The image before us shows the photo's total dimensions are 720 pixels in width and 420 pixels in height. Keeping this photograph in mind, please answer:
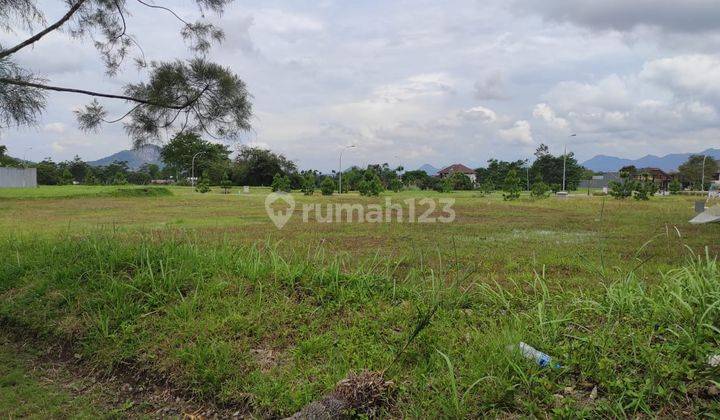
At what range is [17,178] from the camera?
37781mm

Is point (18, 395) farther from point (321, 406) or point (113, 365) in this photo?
point (321, 406)

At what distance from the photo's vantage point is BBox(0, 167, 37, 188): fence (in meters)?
36.5

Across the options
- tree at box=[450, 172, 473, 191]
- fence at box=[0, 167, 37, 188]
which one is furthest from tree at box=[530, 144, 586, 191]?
fence at box=[0, 167, 37, 188]

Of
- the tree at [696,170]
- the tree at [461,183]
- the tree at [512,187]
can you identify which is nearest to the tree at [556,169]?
the tree at [461,183]

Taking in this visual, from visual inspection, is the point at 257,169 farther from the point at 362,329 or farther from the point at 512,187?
the point at 362,329

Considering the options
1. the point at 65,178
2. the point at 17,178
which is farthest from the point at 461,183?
the point at 65,178

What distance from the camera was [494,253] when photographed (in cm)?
A: 721

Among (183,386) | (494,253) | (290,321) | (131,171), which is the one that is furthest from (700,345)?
(131,171)

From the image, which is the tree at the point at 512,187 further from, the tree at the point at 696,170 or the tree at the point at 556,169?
the tree at the point at 696,170

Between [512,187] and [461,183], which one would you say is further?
[461,183]

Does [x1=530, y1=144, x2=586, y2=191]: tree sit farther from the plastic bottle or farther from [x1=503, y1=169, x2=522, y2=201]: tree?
the plastic bottle

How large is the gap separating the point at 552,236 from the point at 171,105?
8.31m

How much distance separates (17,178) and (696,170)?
75505mm

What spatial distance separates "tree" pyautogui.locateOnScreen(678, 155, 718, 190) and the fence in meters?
74.8
